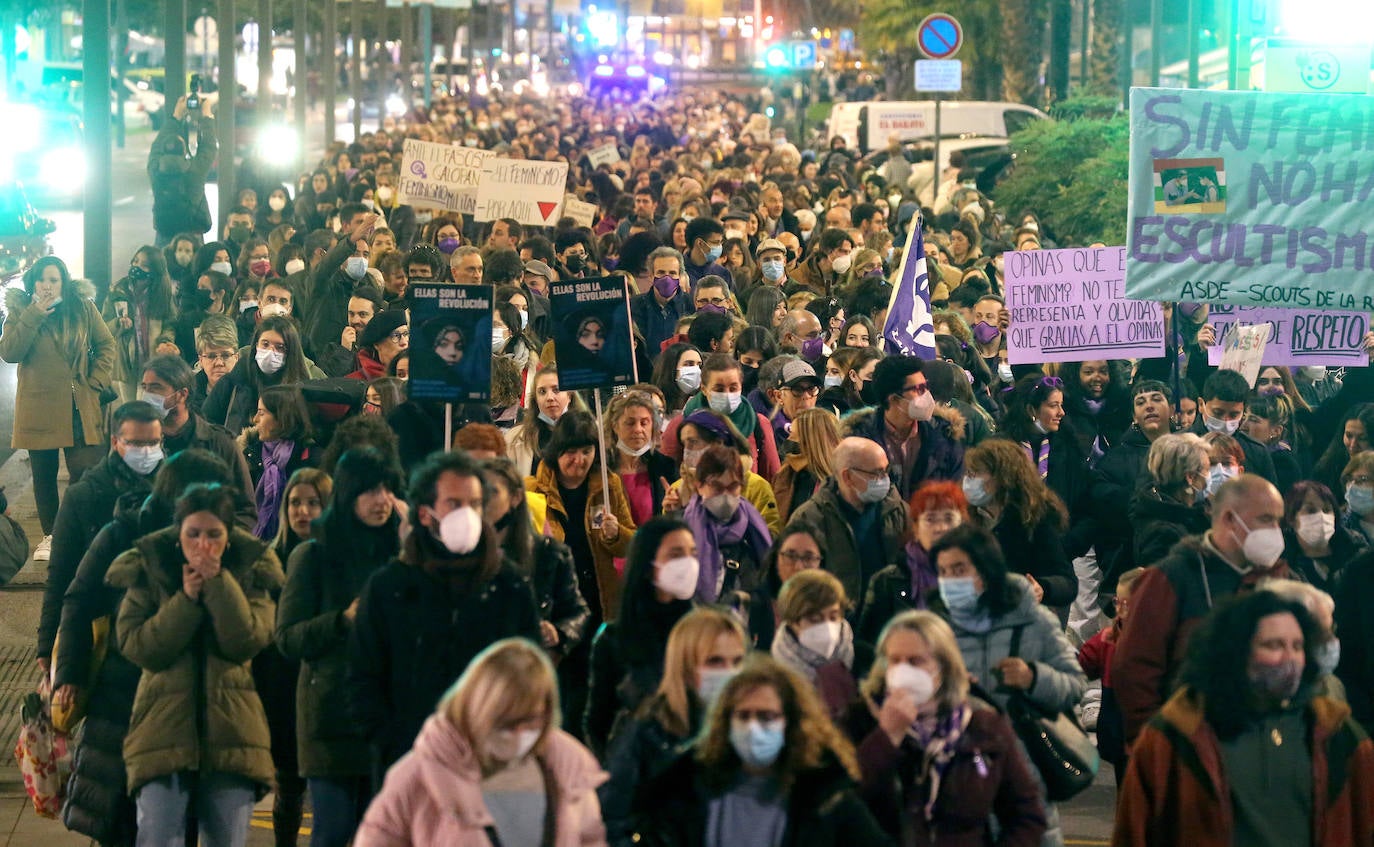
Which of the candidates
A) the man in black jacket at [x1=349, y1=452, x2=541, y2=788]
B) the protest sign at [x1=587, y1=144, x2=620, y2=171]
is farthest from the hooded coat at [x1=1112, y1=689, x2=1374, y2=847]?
the protest sign at [x1=587, y1=144, x2=620, y2=171]

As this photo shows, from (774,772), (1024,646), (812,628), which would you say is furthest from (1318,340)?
(774,772)

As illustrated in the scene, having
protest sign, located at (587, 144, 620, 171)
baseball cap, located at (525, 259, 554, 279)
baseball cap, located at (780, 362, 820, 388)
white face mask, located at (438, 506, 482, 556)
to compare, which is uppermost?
protest sign, located at (587, 144, 620, 171)

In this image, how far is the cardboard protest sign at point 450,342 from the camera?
875 centimetres

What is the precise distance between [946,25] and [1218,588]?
18.7 meters

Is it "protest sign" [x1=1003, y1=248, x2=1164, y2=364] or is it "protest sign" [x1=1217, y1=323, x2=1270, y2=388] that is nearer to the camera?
"protest sign" [x1=1217, y1=323, x2=1270, y2=388]

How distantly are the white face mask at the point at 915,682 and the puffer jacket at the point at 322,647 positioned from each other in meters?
1.89

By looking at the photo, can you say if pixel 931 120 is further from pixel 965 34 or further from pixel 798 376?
pixel 798 376

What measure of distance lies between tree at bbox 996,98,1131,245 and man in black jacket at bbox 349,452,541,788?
1551cm

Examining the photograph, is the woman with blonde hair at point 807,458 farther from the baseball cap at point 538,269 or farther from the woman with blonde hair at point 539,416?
the baseball cap at point 538,269

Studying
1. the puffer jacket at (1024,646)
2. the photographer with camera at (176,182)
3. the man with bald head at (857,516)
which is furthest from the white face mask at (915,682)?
the photographer with camera at (176,182)

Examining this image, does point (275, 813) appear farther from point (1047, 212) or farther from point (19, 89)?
point (19, 89)

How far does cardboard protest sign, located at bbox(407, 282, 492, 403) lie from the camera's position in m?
8.75

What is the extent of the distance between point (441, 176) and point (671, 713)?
48.3 ft

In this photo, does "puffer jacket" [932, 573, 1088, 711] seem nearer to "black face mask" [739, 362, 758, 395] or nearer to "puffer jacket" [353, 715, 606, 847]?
"puffer jacket" [353, 715, 606, 847]
